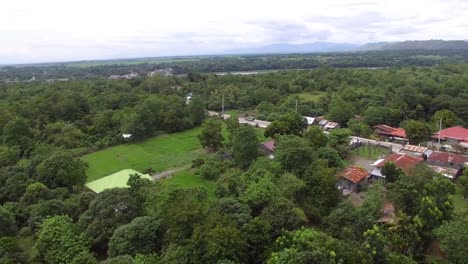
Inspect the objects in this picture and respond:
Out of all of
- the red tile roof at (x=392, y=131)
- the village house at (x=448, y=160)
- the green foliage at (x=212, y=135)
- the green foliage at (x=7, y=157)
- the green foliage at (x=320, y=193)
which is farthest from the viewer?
the red tile roof at (x=392, y=131)

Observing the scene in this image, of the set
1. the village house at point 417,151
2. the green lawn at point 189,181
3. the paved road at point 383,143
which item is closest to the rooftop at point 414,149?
the village house at point 417,151

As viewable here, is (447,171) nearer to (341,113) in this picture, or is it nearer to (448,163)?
(448,163)

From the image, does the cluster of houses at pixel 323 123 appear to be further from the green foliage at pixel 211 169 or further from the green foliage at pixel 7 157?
the green foliage at pixel 7 157

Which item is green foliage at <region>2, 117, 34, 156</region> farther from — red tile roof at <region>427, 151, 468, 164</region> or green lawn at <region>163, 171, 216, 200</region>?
red tile roof at <region>427, 151, 468, 164</region>

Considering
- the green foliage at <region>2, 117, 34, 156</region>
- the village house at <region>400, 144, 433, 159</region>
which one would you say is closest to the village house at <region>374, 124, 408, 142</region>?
the village house at <region>400, 144, 433, 159</region>

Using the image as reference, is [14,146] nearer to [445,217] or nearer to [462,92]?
[445,217]

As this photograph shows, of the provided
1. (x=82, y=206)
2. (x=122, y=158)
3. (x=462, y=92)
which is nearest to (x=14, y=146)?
(x=122, y=158)
